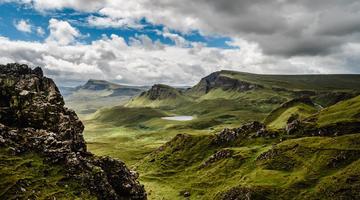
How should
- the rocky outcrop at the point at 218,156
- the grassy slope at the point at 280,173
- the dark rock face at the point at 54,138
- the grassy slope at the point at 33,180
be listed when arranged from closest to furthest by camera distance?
the grassy slope at the point at 33,180, the dark rock face at the point at 54,138, the grassy slope at the point at 280,173, the rocky outcrop at the point at 218,156

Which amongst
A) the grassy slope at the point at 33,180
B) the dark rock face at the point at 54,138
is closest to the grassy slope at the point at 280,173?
the dark rock face at the point at 54,138

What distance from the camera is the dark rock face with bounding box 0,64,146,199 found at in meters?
100

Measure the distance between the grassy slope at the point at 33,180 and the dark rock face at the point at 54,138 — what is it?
8.41 feet

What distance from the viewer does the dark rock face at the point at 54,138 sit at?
100250mm

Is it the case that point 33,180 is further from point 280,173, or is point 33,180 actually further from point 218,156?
point 218,156

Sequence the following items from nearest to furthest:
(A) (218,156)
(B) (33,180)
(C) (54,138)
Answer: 1. (B) (33,180)
2. (C) (54,138)
3. (A) (218,156)

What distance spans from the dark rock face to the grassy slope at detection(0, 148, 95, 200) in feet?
8.41

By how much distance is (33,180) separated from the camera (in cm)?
9125

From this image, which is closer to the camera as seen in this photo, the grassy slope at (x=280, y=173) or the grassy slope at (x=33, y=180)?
the grassy slope at (x=33, y=180)

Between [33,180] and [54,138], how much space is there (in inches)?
670

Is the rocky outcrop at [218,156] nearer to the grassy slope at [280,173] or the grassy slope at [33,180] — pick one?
the grassy slope at [280,173]

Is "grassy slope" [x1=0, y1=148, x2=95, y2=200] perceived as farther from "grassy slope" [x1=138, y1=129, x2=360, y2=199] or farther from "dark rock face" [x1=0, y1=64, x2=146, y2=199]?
"grassy slope" [x1=138, y1=129, x2=360, y2=199]

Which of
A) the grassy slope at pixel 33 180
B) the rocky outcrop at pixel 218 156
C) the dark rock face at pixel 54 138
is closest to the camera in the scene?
the grassy slope at pixel 33 180

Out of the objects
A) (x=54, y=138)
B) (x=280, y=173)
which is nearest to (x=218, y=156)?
(x=280, y=173)
